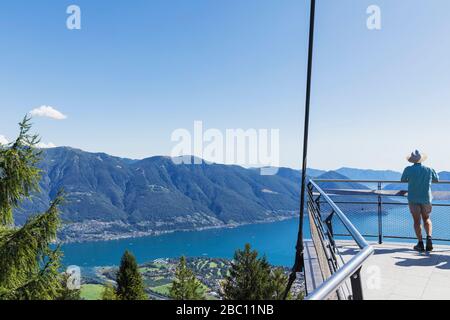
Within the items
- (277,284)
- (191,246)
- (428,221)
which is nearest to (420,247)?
(428,221)

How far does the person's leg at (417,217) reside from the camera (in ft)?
17.9

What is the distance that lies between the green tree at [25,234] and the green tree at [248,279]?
94.4 feet

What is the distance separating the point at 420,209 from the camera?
17.9ft

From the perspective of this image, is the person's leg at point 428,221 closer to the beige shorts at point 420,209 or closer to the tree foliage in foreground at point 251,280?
the beige shorts at point 420,209

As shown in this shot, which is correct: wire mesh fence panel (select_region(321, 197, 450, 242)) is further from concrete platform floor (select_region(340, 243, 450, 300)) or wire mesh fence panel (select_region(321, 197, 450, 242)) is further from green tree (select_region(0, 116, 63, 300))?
green tree (select_region(0, 116, 63, 300))

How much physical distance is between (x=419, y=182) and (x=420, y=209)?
0.40 m

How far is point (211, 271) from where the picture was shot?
9775 centimetres

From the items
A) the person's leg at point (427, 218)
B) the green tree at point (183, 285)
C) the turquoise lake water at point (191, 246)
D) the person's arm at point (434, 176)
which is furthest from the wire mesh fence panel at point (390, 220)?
the turquoise lake water at point (191, 246)

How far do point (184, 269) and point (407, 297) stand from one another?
116 feet

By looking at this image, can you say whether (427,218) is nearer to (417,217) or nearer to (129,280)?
(417,217)

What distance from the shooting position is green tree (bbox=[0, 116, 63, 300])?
7.30 m

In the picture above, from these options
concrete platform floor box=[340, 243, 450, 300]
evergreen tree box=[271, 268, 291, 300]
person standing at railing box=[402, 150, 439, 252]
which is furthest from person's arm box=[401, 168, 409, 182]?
evergreen tree box=[271, 268, 291, 300]

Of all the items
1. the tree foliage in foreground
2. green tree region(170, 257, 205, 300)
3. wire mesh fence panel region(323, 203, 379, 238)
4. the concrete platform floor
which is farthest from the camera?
green tree region(170, 257, 205, 300)
